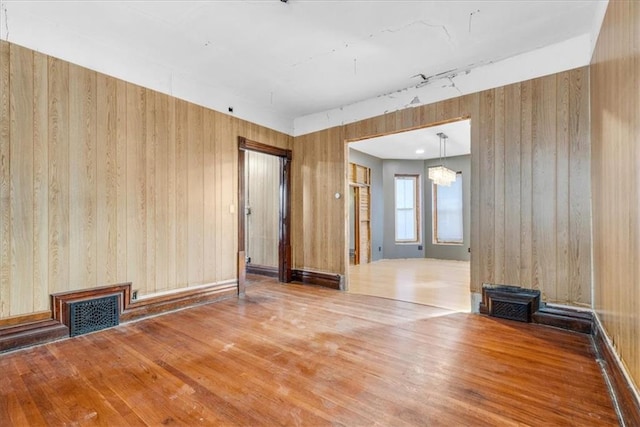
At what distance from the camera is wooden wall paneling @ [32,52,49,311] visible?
2652 mm

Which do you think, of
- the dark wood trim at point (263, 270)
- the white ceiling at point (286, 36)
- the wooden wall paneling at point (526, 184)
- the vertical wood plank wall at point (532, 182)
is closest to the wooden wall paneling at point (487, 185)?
the vertical wood plank wall at point (532, 182)

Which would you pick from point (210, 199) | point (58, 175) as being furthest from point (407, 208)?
point (58, 175)

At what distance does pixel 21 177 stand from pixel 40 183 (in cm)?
13

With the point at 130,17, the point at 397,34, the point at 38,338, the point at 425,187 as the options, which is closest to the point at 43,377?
the point at 38,338

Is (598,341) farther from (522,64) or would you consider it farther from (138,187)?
(138,187)

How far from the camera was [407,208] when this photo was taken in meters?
8.68

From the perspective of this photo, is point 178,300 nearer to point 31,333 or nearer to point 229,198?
point 31,333

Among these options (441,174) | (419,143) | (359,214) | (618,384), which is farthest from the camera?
(359,214)

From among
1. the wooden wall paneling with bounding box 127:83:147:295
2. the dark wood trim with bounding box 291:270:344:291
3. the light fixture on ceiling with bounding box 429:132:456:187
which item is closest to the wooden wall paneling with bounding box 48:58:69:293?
the wooden wall paneling with bounding box 127:83:147:295

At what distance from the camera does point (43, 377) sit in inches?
82.0

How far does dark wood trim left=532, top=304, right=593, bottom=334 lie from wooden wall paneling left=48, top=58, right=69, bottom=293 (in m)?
4.65

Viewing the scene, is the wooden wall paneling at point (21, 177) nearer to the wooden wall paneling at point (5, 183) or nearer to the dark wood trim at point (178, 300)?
the wooden wall paneling at point (5, 183)

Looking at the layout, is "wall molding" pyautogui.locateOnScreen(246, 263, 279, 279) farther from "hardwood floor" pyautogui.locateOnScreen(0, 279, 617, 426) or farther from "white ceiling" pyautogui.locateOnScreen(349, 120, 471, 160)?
"white ceiling" pyautogui.locateOnScreen(349, 120, 471, 160)

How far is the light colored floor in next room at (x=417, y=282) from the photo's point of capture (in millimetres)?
4098
